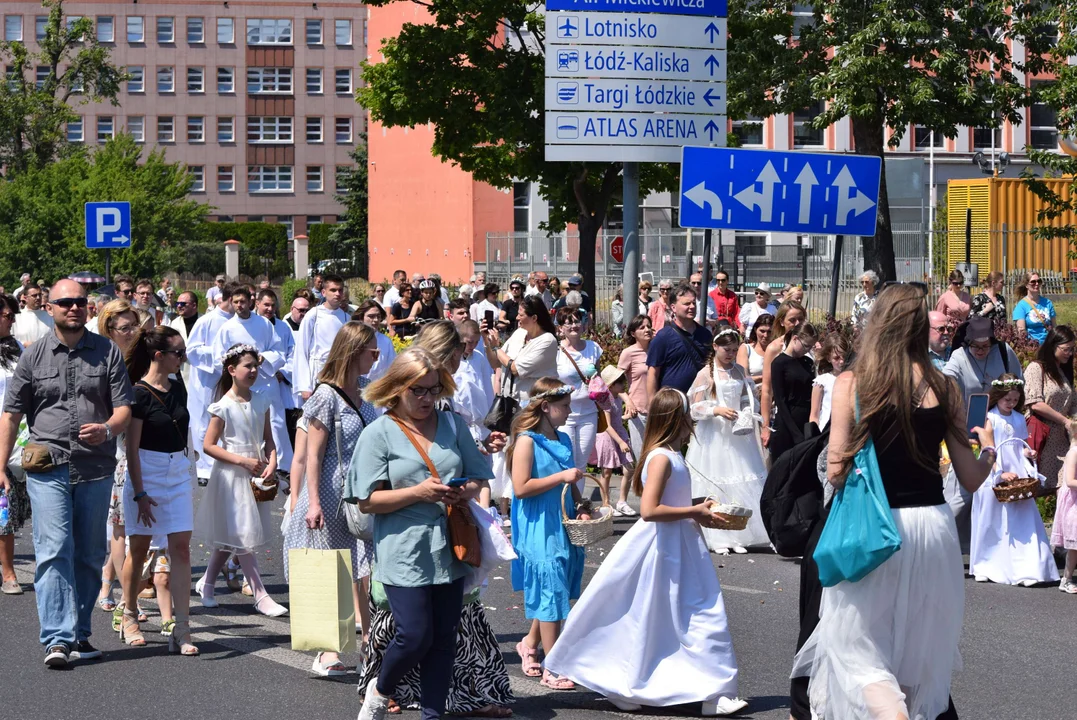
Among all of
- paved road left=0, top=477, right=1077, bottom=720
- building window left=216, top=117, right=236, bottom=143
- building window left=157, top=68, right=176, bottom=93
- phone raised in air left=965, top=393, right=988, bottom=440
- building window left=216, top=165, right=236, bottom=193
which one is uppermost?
building window left=157, top=68, right=176, bottom=93

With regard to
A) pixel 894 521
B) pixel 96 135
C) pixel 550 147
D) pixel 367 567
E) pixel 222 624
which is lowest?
pixel 222 624

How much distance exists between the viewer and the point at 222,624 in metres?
8.86

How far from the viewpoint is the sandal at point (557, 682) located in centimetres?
723

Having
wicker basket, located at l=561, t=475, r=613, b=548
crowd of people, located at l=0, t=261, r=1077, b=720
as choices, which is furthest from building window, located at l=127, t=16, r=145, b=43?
wicker basket, located at l=561, t=475, r=613, b=548

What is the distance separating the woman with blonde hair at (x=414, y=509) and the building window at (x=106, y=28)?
90.9 m

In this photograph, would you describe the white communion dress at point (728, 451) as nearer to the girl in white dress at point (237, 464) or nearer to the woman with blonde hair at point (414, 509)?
the girl in white dress at point (237, 464)

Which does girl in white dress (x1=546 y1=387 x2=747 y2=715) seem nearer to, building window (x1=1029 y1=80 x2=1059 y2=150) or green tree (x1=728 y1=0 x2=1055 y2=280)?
green tree (x1=728 y1=0 x2=1055 y2=280)

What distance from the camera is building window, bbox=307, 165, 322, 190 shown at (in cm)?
9544

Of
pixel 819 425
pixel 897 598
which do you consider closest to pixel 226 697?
pixel 897 598

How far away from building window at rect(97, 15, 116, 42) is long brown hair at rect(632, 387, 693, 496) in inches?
3553

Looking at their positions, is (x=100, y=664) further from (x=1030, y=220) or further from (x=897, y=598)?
(x=1030, y=220)

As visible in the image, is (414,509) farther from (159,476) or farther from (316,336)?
(316,336)

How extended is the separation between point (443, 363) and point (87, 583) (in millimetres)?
2609

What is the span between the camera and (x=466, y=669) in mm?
6781
